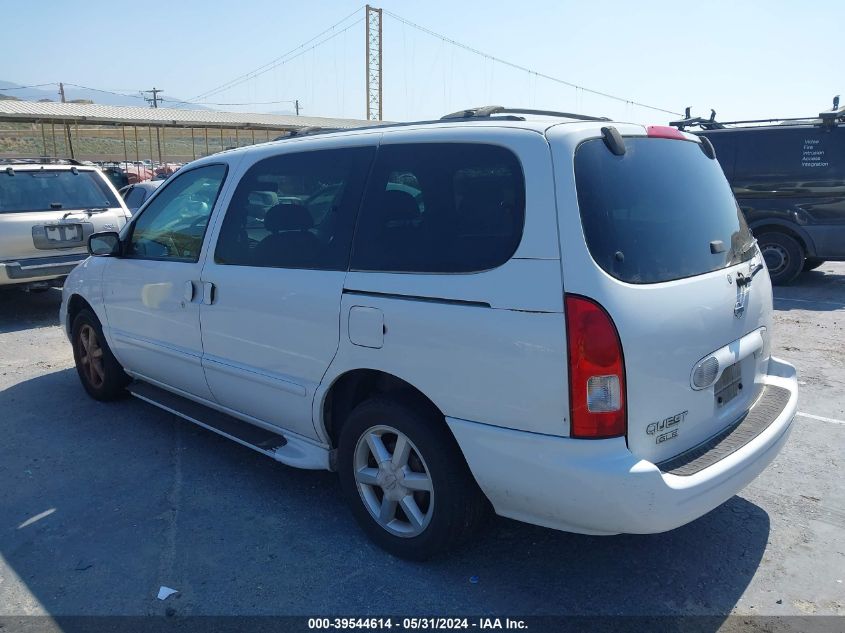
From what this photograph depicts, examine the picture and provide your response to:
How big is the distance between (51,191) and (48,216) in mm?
473

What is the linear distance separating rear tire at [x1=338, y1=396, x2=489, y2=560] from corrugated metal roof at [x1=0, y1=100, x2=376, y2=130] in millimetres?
19661

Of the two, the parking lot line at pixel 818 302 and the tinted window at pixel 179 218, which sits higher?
the tinted window at pixel 179 218

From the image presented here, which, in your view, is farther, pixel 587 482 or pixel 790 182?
pixel 790 182

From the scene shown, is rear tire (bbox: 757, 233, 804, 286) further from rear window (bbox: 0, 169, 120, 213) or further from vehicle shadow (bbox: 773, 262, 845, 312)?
rear window (bbox: 0, 169, 120, 213)

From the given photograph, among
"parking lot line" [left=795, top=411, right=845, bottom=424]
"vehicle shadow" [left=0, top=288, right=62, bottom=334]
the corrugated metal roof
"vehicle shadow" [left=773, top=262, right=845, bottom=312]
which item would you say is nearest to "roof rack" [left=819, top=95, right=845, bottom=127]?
"vehicle shadow" [left=773, top=262, right=845, bottom=312]

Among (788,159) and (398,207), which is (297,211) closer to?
(398,207)

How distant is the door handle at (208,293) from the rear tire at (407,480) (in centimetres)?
119

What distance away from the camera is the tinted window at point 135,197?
12.9 metres

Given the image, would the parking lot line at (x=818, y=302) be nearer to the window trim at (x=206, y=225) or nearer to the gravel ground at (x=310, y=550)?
the gravel ground at (x=310, y=550)

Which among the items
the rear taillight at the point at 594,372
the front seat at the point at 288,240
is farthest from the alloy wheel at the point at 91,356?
the rear taillight at the point at 594,372

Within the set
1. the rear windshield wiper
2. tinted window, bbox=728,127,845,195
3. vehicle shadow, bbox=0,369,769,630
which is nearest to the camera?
vehicle shadow, bbox=0,369,769,630

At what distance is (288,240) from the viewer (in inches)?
139

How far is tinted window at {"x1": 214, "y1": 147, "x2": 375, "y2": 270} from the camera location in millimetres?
3271

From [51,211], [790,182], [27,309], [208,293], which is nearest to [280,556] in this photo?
[208,293]
